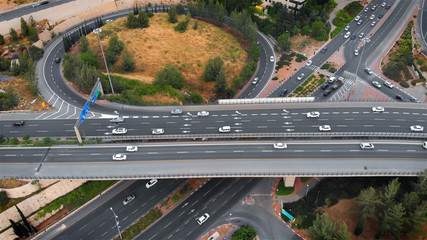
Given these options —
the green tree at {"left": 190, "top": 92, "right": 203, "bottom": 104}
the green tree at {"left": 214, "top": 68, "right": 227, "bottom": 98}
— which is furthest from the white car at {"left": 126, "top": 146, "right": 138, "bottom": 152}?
the green tree at {"left": 214, "top": 68, "right": 227, "bottom": 98}

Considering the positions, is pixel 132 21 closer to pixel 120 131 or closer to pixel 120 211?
pixel 120 131

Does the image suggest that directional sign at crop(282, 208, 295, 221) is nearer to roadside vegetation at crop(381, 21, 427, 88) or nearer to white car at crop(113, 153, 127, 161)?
white car at crop(113, 153, 127, 161)

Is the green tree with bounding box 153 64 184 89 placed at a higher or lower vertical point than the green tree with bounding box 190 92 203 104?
higher

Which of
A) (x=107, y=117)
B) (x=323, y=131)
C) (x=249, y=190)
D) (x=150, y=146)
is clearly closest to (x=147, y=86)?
(x=107, y=117)

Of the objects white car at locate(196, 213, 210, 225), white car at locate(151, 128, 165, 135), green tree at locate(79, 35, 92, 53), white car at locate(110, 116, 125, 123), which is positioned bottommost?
white car at locate(196, 213, 210, 225)

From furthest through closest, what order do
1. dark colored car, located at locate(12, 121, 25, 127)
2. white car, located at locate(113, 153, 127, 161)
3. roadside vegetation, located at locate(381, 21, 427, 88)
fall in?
roadside vegetation, located at locate(381, 21, 427, 88) → dark colored car, located at locate(12, 121, 25, 127) → white car, located at locate(113, 153, 127, 161)

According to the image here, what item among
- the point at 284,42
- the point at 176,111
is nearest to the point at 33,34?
the point at 176,111

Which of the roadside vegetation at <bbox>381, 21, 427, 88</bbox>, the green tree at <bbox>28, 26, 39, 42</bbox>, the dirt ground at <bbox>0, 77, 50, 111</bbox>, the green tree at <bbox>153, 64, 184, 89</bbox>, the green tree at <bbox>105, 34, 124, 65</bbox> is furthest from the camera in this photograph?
the green tree at <bbox>28, 26, 39, 42</bbox>
